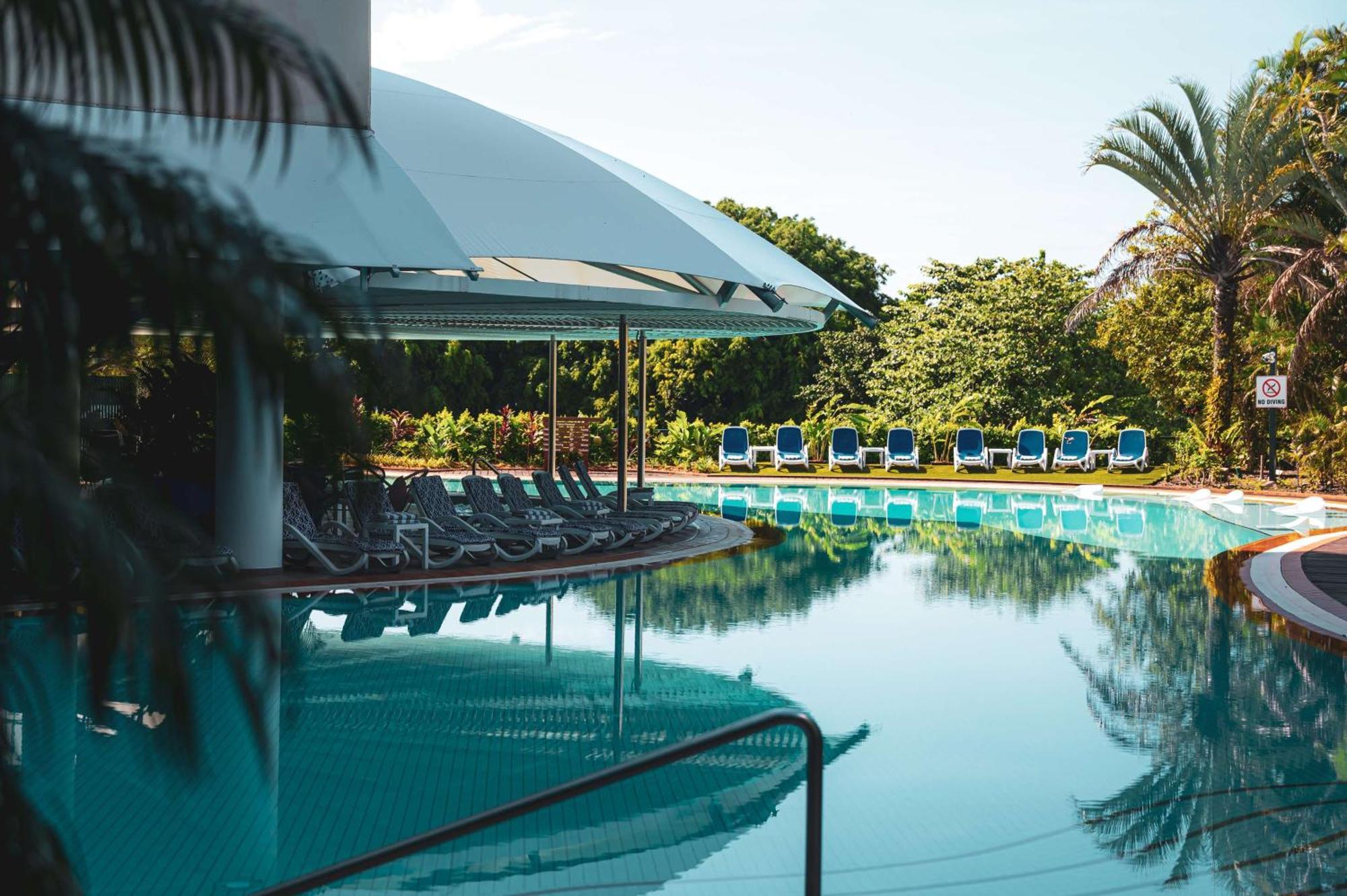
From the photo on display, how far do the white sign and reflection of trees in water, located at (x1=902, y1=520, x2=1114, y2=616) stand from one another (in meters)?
7.02

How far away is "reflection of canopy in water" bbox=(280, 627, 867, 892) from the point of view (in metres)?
5.95

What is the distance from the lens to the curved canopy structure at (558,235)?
13.5 m

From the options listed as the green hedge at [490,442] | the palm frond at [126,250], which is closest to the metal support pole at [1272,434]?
the green hedge at [490,442]

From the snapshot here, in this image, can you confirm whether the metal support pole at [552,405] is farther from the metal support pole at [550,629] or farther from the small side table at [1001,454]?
the small side table at [1001,454]

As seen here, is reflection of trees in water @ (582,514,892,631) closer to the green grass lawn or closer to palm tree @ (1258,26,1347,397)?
the green grass lawn

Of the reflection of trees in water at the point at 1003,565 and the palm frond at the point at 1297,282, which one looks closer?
the reflection of trees in water at the point at 1003,565

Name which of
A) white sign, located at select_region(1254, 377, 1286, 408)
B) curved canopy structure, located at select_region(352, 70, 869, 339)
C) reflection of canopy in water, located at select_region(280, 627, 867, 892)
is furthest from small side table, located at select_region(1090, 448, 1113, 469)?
reflection of canopy in water, located at select_region(280, 627, 867, 892)

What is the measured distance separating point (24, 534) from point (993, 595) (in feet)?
43.6

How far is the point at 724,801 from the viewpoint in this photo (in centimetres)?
679

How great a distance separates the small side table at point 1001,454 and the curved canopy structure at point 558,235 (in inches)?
512

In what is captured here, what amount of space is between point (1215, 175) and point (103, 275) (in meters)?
27.3

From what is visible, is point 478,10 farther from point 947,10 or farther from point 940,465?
point 940,465

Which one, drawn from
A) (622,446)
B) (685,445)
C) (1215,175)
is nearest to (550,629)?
(622,446)

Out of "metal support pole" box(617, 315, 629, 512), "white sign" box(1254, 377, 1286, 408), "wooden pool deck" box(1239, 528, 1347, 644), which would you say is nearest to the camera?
"wooden pool deck" box(1239, 528, 1347, 644)
